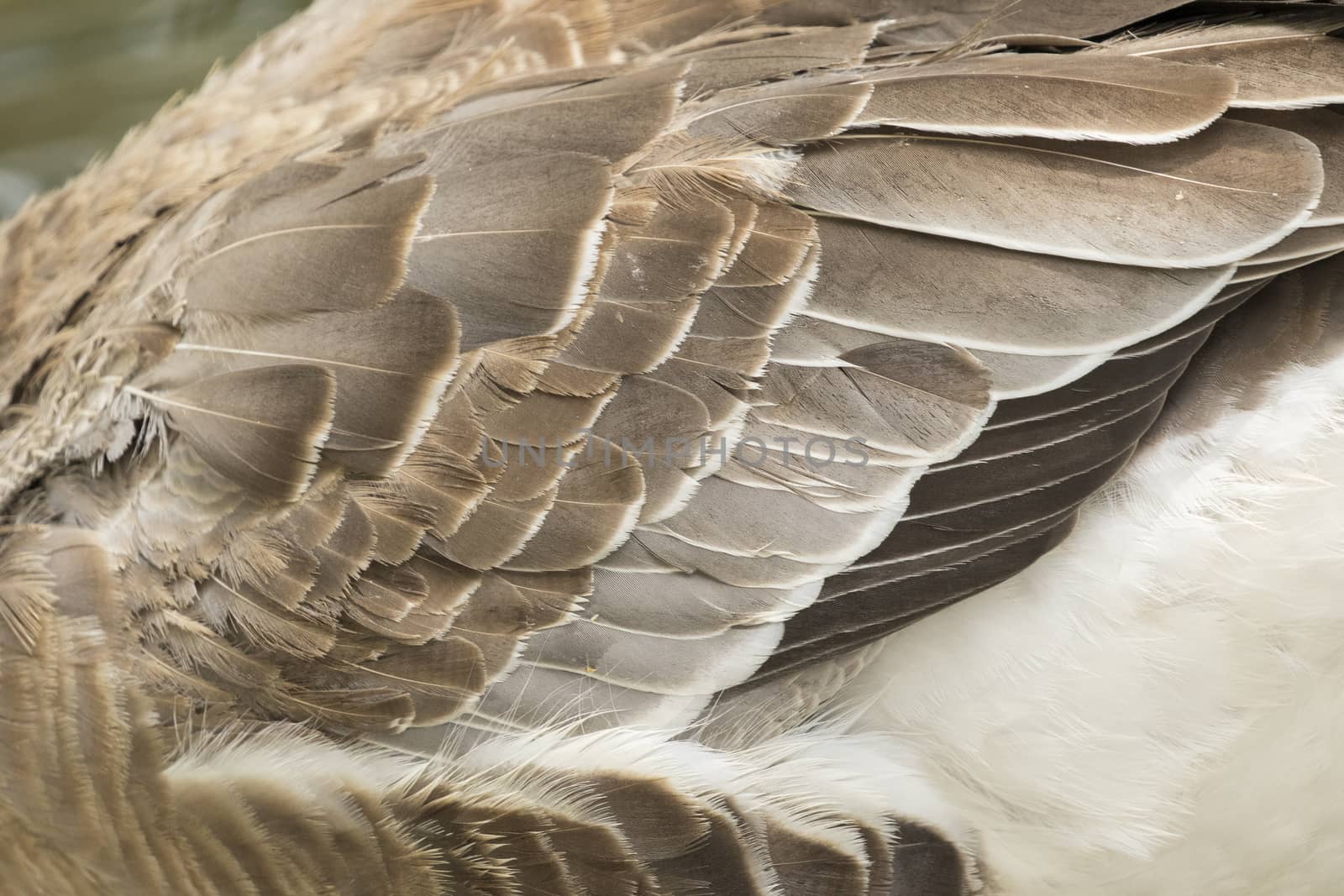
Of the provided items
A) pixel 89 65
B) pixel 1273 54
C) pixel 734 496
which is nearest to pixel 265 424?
pixel 734 496

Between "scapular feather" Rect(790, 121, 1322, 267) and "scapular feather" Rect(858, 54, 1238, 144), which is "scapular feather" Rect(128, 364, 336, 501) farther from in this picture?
"scapular feather" Rect(858, 54, 1238, 144)

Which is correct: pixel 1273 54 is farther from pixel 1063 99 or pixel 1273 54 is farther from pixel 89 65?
pixel 89 65

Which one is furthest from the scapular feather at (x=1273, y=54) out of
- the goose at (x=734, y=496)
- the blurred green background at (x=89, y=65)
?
the blurred green background at (x=89, y=65)

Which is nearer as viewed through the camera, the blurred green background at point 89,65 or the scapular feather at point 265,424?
the scapular feather at point 265,424

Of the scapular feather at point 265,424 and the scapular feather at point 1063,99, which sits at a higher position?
the scapular feather at point 1063,99

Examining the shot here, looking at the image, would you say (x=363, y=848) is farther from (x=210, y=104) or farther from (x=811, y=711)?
(x=210, y=104)

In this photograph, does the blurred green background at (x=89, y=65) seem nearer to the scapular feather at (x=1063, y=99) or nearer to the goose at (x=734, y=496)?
the goose at (x=734, y=496)
